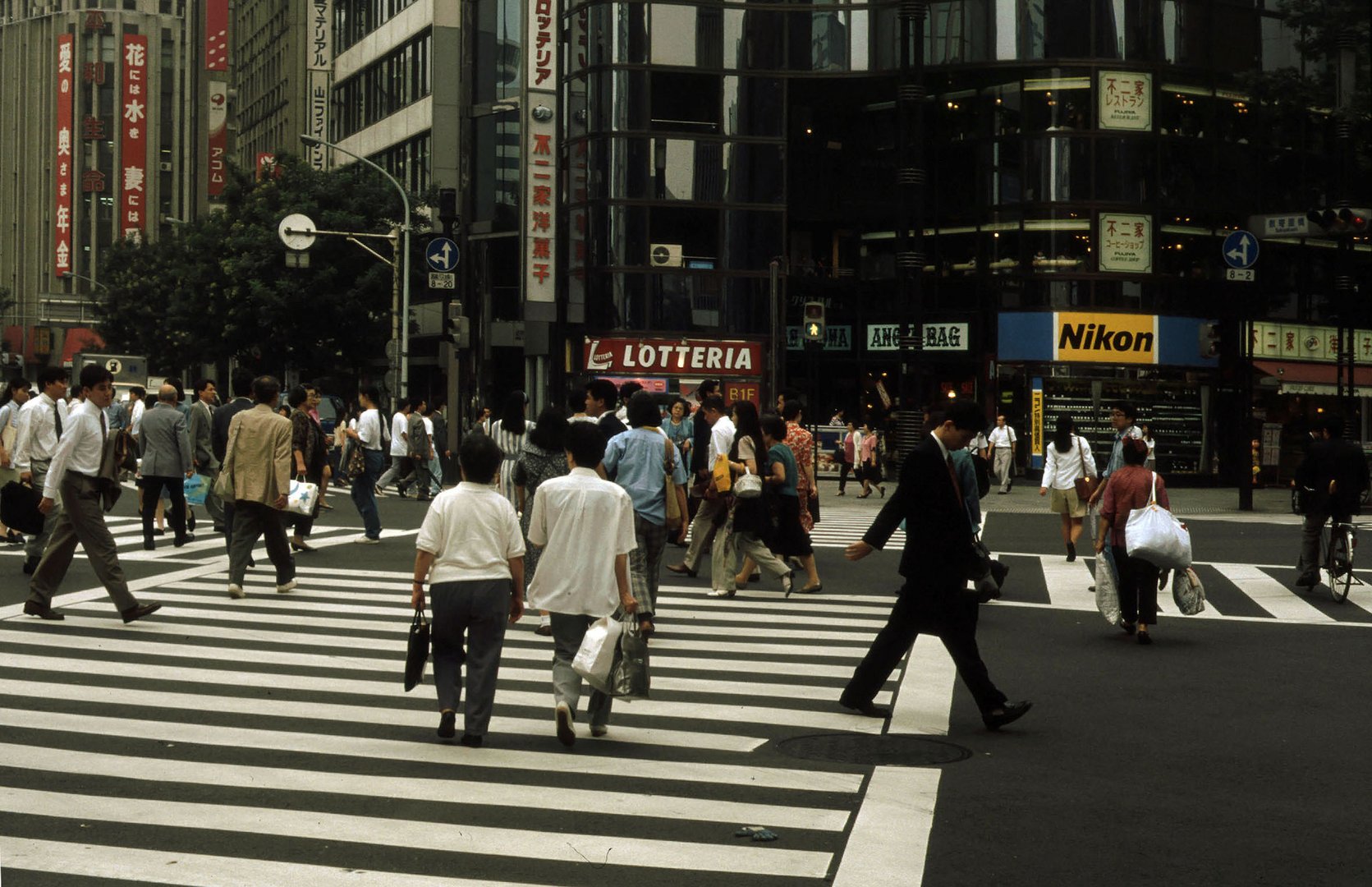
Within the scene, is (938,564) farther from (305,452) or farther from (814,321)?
(814,321)

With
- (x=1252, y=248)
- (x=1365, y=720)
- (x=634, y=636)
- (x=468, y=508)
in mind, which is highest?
(x=1252, y=248)

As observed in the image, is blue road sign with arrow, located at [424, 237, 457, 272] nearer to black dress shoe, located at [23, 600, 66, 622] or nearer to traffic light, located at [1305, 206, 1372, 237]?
traffic light, located at [1305, 206, 1372, 237]

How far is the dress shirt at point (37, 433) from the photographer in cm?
1516

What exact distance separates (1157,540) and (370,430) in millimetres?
11811

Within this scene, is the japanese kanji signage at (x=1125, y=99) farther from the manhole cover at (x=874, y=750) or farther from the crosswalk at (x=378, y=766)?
the manhole cover at (x=874, y=750)

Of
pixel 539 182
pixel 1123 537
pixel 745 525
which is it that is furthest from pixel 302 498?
pixel 539 182

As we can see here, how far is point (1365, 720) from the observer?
9.41 metres

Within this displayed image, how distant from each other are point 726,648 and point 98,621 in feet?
15.8

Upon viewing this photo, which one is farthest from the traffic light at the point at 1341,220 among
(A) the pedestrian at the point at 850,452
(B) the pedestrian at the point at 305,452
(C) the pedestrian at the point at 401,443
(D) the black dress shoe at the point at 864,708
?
(D) the black dress shoe at the point at 864,708

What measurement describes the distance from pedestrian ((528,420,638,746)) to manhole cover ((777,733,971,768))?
100 cm

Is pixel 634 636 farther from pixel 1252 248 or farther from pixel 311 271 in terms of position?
pixel 311 271

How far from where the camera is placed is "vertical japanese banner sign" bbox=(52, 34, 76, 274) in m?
116

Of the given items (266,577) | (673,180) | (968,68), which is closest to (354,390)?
(673,180)

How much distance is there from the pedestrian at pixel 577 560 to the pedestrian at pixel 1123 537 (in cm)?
554
